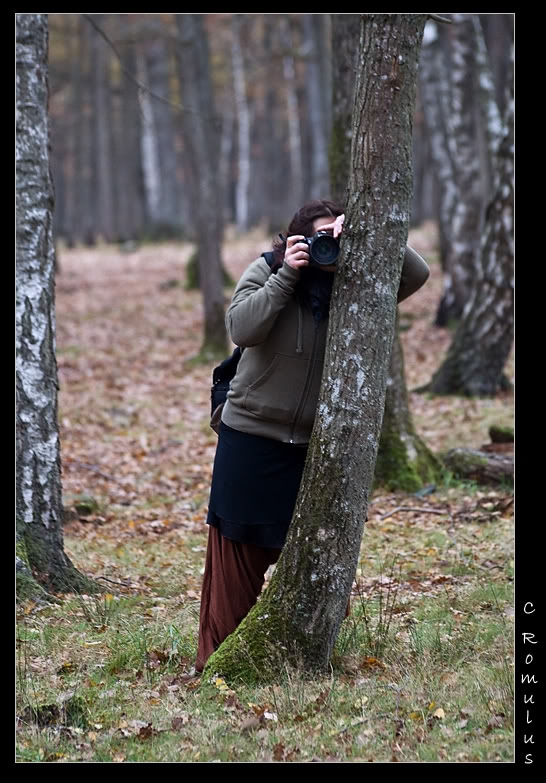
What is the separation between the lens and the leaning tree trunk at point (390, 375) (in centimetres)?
805

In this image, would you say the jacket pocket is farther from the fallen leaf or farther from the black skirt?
the fallen leaf

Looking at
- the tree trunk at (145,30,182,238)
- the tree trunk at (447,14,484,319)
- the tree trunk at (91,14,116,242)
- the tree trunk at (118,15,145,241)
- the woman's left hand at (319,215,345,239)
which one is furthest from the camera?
the tree trunk at (118,15,145,241)

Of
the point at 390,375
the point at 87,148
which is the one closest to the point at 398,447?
the point at 390,375

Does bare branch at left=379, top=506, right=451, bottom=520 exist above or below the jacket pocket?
below

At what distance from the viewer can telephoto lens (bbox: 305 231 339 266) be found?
411cm

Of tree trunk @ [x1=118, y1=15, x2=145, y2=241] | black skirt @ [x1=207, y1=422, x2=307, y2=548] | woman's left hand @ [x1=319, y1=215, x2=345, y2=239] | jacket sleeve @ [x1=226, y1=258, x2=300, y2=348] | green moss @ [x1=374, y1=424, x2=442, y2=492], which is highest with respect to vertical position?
tree trunk @ [x1=118, y1=15, x2=145, y2=241]

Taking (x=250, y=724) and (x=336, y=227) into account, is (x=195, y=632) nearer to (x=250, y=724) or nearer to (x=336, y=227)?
(x=250, y=724)

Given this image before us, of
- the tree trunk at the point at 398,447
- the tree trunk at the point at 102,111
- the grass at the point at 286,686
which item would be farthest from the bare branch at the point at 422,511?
the tree trunk at the point at 102,111

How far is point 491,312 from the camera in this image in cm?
1112

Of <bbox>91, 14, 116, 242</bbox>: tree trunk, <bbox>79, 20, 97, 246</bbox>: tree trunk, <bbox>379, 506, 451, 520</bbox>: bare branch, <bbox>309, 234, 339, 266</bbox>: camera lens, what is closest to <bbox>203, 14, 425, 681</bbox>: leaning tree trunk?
<bbox>309, 234, 339, 266</bbox>: camera lens

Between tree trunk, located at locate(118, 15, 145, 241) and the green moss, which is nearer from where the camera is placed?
the green moss

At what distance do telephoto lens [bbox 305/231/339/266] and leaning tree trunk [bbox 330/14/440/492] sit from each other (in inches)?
155

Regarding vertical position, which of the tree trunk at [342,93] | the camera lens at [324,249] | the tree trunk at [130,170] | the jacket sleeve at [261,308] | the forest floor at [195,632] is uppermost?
the tree trunk at [130,170]

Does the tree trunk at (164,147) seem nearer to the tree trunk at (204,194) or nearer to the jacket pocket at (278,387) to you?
the tree trunk at (204,194)
